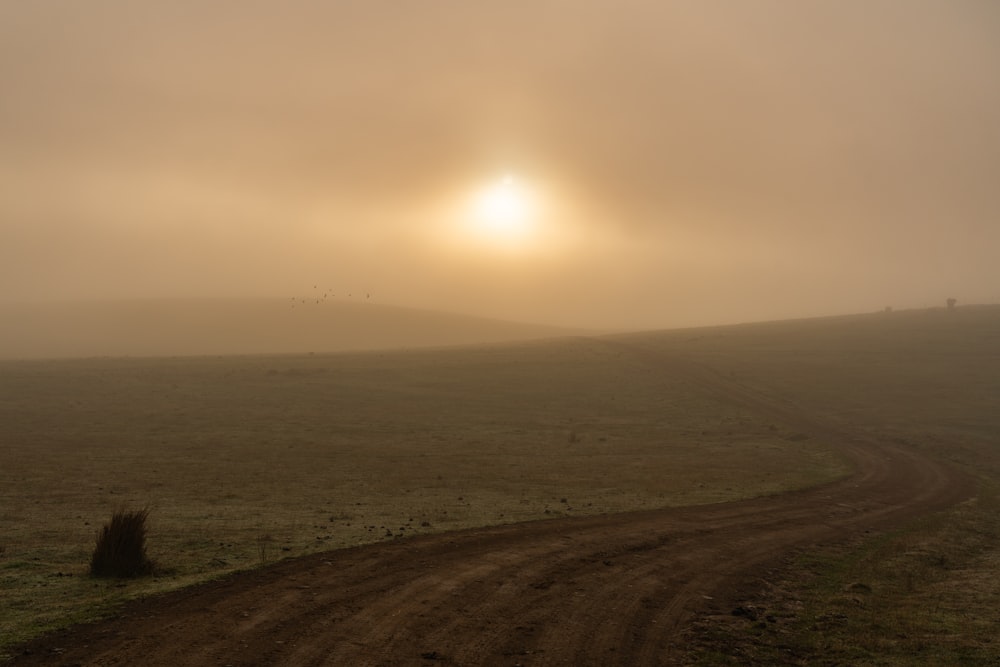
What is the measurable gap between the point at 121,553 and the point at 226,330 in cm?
15736

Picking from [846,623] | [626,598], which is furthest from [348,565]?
[846,623]

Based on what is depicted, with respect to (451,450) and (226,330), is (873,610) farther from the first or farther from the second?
(226,330)

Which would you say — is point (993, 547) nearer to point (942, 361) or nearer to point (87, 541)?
point (87, 541)

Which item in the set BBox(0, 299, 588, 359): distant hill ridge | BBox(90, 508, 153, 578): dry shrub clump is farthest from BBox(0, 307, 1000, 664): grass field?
BBox(0, 299, 588, 359): distant hill ridge

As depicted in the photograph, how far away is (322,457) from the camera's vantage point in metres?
36.8

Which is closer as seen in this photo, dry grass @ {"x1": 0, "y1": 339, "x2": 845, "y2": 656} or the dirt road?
the dirt road

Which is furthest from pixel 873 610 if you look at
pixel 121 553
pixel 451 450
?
pixel 451 450

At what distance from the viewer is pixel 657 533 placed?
2081 cm

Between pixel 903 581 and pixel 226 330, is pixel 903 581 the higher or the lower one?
the lower one

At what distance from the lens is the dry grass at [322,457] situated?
742 inches

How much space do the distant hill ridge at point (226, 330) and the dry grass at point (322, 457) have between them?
232ft

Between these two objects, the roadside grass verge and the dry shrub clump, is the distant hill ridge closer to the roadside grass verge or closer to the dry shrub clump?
the dry shrub clump

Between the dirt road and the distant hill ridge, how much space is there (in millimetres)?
113984

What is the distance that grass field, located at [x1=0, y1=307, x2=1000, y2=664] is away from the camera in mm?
16891
